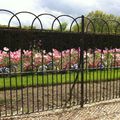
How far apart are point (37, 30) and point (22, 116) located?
4.54 ft

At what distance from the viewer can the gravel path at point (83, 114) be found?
605 centimetres

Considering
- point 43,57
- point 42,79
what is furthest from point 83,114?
point 43,57

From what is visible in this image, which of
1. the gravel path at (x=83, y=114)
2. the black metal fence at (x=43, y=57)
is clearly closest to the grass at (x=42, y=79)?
the black metal fence at (x=43, y=57)

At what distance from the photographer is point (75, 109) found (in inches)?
262

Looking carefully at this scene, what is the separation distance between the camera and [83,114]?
635cm

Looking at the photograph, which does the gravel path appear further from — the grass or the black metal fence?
the grass

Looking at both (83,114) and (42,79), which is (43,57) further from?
(83,114)

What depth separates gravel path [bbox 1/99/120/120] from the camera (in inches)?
238

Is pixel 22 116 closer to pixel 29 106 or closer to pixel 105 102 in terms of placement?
pixel 29 106

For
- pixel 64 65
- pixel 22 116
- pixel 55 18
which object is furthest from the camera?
pixel 64 65

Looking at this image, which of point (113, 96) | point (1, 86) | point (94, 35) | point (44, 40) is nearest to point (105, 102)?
point (113, 96)

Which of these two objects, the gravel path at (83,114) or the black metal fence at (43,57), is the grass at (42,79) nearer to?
the black metal fence at (43,57)

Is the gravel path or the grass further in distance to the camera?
the grass

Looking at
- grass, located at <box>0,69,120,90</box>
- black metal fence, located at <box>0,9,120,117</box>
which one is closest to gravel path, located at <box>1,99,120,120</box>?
black metal fence, located at <box>0,9,120,117</box>
